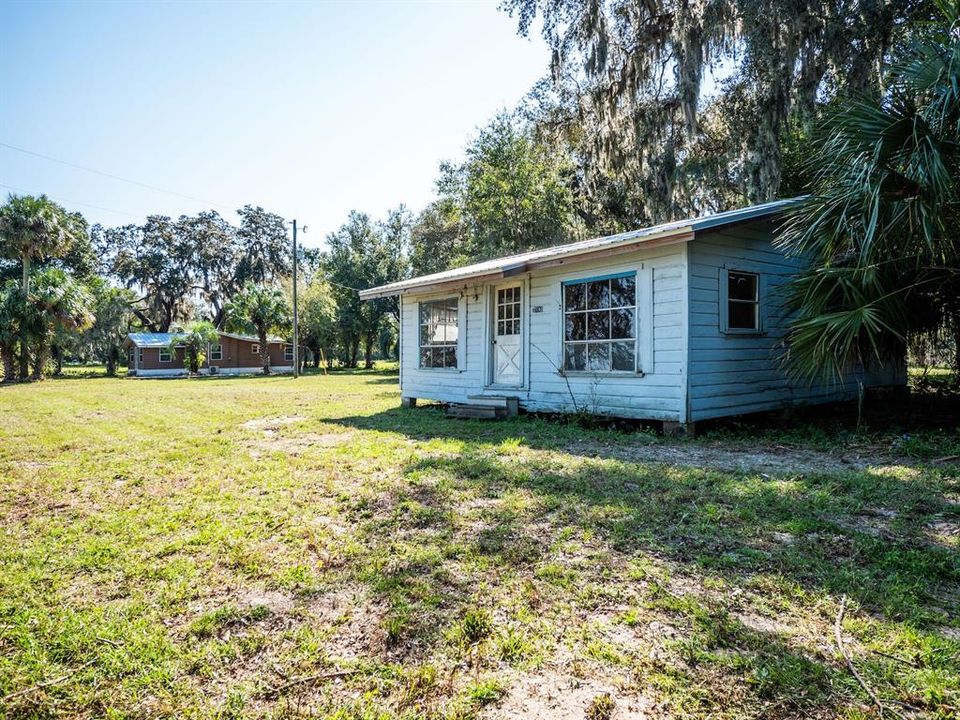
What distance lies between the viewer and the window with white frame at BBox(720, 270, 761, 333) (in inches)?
295

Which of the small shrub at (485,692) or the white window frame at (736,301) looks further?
the white window frame at (736,301)

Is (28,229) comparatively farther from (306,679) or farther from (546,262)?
(306,679)

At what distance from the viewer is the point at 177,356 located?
110 feet

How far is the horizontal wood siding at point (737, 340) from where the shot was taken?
710 centimetres

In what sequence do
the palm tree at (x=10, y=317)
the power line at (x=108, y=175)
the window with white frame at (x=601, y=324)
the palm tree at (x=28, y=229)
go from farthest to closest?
the palm tree at (x=28, y=229)
the palm tree at (x=10, y=317)
the power line at (x=108, y=175)
the window with white frame at (x=601, y=324)

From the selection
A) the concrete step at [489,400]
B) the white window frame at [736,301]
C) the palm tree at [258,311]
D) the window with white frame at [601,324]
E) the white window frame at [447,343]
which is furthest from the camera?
the palm tree at [258,311]

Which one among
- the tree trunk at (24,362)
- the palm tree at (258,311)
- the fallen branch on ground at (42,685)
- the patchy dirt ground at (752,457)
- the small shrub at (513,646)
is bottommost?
the fallen branch on ground at (42,685)

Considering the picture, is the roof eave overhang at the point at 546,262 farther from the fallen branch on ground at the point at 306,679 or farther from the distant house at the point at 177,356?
the distant house at the point at 177,356

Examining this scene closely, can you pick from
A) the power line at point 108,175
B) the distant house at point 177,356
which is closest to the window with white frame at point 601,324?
the power line at point 108,175

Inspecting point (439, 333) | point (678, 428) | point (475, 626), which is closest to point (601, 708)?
point (475, 626)

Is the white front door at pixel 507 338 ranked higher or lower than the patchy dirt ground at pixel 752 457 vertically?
higher

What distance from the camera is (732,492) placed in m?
4.20

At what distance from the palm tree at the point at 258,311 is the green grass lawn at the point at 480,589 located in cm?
2437

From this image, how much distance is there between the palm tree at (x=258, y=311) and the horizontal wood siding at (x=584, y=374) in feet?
65.7
